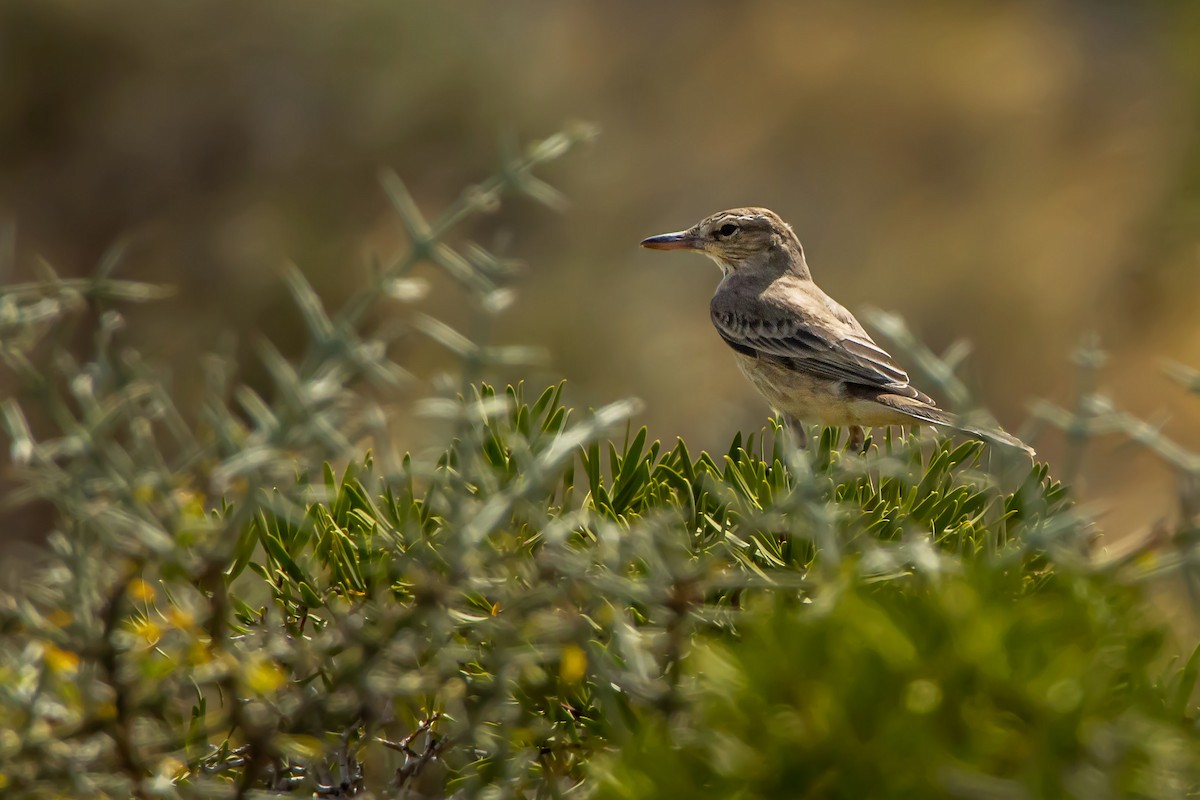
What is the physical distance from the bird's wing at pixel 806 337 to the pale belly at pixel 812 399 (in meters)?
0.04

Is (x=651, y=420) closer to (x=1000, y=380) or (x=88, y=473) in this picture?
(x=1000, y=380)

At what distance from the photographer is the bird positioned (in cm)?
448

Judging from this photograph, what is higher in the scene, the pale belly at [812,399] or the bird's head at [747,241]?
the bird's head at [747,241]

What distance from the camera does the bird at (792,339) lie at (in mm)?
4477

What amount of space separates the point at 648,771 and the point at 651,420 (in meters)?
9.88

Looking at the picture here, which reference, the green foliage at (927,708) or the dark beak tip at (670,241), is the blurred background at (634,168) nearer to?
the dark beak tip at (670,241)

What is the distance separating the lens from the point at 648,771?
35.0 inches

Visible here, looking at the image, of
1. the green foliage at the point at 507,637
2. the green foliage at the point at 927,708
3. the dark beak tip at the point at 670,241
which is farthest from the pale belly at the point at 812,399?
the green foliage at the point at 927,708

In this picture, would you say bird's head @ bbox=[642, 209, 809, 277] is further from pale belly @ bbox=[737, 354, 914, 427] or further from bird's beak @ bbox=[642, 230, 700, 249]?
pale belly @ bbox=[737, 354, 914, 427]

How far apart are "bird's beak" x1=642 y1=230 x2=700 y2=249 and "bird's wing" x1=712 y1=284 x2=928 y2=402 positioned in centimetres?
28

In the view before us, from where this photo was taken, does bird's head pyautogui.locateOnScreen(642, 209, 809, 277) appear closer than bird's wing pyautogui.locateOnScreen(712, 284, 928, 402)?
No

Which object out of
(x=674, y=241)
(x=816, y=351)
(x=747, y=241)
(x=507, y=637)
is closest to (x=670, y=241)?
(x=674, y=241)

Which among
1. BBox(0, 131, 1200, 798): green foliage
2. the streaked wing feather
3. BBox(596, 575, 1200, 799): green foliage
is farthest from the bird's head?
BBox(596, 575, 1200, 799): green foliage

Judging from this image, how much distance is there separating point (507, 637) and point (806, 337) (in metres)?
3.99
